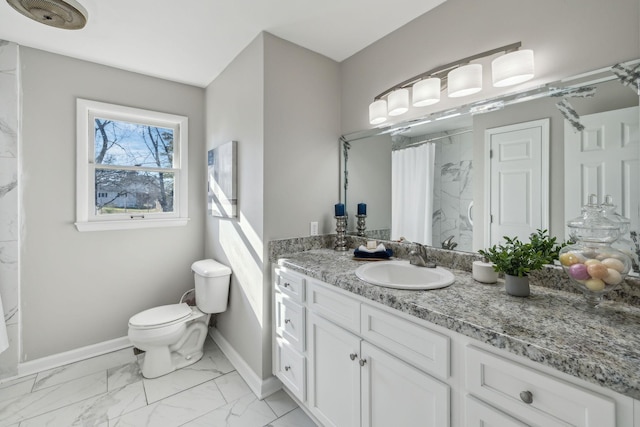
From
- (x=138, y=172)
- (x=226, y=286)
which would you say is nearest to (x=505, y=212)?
(x=226, y=286)

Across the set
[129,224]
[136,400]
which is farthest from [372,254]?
[129,224]

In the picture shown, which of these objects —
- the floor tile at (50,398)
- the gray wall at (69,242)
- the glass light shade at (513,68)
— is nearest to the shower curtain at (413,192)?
the glass light shade at (513,68)

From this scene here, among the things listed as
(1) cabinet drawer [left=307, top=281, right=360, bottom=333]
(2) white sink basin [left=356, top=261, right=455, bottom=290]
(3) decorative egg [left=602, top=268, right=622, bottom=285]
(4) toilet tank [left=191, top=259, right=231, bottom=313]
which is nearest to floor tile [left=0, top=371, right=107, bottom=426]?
(4) toilet tank [left=191, top=259, right=231, bottom=313]

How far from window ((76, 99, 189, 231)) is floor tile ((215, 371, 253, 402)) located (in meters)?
1.40

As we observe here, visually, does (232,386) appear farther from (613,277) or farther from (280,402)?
(613,277)

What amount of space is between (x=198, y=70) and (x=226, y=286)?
184 cm

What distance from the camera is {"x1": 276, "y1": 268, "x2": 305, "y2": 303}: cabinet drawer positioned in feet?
5.30

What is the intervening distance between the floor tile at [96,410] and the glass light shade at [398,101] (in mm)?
2453

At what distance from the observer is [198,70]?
245cm

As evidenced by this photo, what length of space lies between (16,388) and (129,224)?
1.29m

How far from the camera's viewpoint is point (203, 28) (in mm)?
1859

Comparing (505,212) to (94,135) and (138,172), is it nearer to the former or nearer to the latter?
(138,172)

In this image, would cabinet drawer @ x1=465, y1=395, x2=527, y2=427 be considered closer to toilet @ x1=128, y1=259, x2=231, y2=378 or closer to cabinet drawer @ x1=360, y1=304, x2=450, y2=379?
cabinet drawer @ x1=360, y1=304, x2=450, y2=379

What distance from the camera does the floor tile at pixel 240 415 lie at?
5.49 ft
